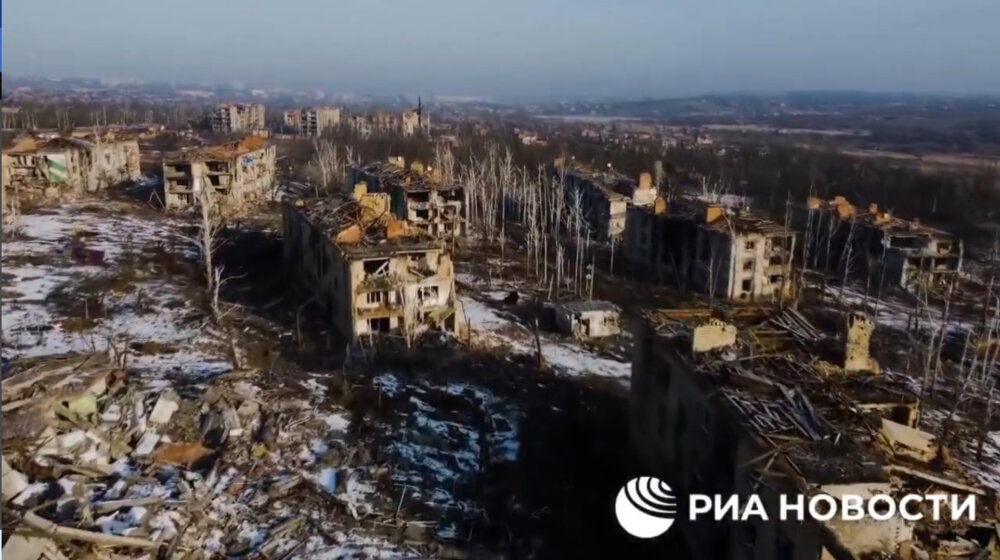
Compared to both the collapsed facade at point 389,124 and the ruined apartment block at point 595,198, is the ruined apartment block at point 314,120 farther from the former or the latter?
the ruined apartment block at point 595,198

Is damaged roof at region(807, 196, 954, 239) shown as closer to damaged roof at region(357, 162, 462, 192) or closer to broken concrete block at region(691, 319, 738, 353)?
damaged roof at region(357, 162, 462, 192)

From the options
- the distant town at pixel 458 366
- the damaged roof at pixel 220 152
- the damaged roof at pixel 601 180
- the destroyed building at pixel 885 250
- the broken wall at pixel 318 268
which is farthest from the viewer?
the damaged roof at pixel 220 152

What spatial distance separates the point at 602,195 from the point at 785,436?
113 ft

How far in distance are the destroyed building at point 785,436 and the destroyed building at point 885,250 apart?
71.3 ft

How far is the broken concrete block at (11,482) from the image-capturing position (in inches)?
553

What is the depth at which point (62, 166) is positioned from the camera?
45562mm

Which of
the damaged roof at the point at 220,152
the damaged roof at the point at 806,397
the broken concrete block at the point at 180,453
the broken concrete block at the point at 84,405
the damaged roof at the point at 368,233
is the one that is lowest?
the broken concrete block at the point at 180,453

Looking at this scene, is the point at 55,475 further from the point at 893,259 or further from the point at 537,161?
the point at 537,161

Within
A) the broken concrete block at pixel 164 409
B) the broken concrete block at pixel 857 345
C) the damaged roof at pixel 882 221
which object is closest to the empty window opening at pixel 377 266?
the broken concrete block at pixel 164 409

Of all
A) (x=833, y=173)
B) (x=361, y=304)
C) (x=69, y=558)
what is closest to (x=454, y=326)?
(x=361, y=304)

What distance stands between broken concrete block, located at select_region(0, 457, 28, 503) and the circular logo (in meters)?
11.0

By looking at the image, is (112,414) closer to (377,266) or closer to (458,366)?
(377,266)

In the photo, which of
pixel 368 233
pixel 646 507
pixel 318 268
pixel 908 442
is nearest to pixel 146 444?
pixel 646 507

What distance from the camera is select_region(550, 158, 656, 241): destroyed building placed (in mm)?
43963
